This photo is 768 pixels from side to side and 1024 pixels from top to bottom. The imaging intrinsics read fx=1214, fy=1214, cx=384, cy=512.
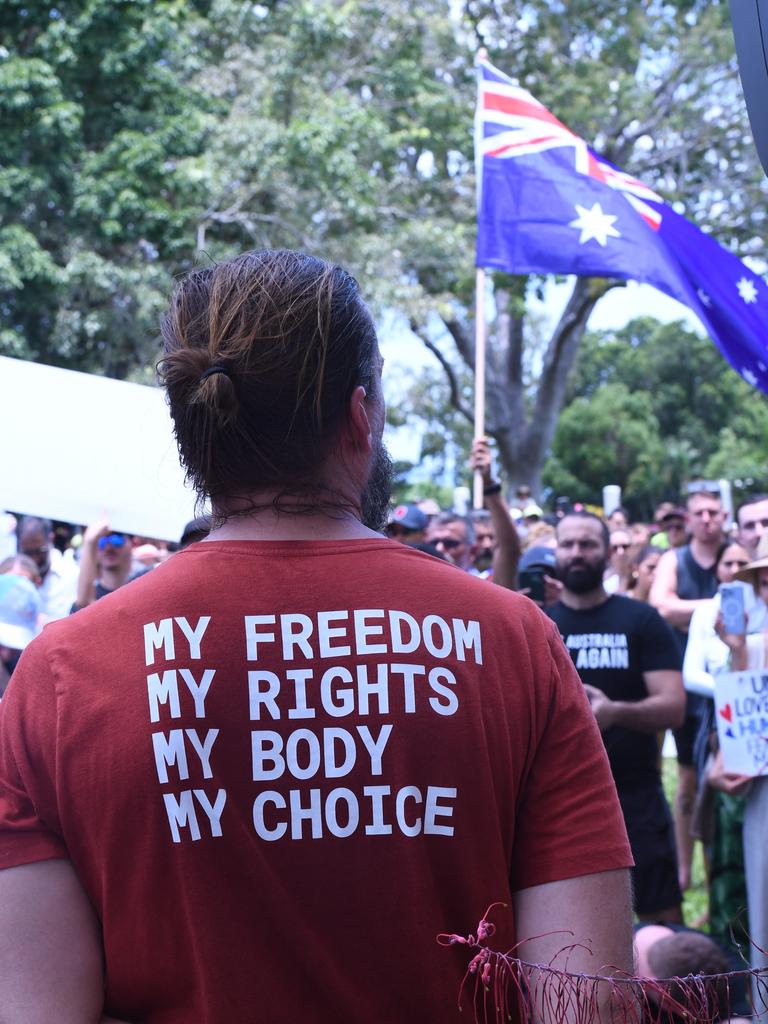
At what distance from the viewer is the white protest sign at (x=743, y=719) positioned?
431 centimetres

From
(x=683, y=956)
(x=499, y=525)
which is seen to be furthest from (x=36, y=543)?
(x=683, y=956)

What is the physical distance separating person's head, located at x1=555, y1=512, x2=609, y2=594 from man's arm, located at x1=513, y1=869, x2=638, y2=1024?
3686 mm

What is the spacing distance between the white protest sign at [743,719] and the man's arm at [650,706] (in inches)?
20.4

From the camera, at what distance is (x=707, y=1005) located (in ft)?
4.18

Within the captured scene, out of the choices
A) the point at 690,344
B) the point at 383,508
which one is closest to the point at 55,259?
the point at 383,508

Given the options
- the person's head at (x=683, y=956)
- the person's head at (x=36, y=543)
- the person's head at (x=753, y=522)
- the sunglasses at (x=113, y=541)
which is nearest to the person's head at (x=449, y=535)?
the person's head at (x=753, y=522)

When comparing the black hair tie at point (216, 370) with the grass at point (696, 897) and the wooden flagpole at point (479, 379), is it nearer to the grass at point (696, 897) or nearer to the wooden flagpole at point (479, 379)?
the wooden flagpole at point (479, 379)

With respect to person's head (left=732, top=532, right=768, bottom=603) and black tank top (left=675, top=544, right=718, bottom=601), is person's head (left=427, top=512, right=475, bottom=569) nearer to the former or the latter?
black tank top (left=675, top=544, right=718, bottom=601)

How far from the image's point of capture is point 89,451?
3.72 meters

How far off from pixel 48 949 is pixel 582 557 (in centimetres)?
391

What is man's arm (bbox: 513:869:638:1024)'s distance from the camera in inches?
54.7

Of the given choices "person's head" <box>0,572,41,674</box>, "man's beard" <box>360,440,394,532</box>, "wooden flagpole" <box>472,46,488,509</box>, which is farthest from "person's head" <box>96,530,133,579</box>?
"man's beard" <box>360,440,394,532</box>

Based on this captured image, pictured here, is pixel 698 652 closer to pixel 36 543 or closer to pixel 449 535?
pixel 449 535

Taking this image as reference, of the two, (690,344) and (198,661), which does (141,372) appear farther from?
(690,344)
